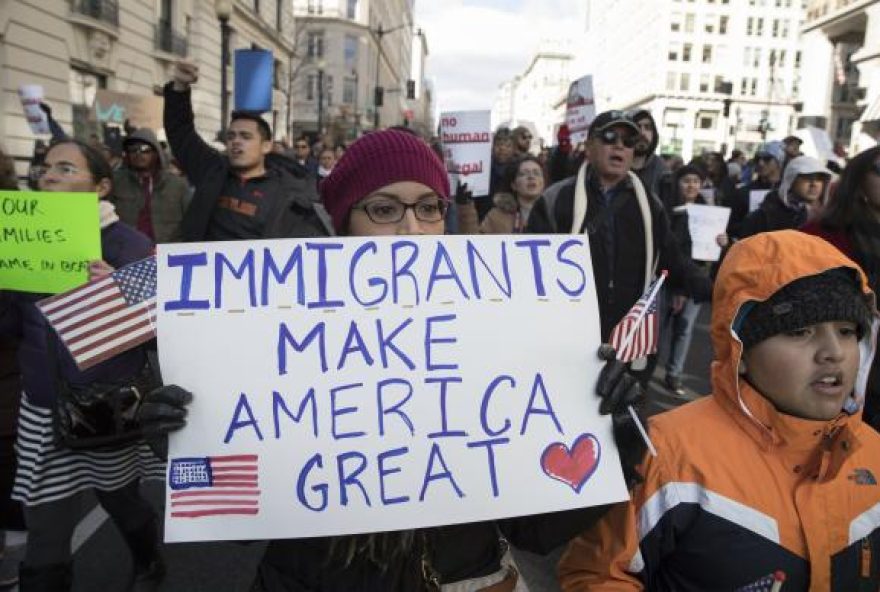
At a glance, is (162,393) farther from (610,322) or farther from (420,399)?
(610,322)

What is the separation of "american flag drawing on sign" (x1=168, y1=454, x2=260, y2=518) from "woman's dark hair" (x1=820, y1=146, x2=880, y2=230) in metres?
2.58

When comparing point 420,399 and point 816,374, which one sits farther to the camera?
Answer: point 816,374

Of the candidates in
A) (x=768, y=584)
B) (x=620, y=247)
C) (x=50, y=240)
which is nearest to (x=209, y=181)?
(x=50, y=240)

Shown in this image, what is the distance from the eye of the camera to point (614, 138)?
11.8 ft

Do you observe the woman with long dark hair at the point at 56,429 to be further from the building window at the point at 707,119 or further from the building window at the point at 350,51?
the building window at the point at 707,119

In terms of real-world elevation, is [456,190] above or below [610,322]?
above

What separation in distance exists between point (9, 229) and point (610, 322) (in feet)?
9.03

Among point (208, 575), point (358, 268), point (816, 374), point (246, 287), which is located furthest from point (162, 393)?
point (208, 575)

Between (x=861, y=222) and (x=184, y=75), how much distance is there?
3.80 meters

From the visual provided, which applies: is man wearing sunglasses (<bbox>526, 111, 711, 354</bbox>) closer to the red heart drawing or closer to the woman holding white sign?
the woman holding white sign

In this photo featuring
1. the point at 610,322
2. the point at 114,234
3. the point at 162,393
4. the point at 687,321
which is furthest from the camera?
the point at 687,321

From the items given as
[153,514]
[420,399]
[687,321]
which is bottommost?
[153,514]

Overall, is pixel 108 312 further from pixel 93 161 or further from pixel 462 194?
pixel 462 194

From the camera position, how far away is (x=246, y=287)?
1.55 m
